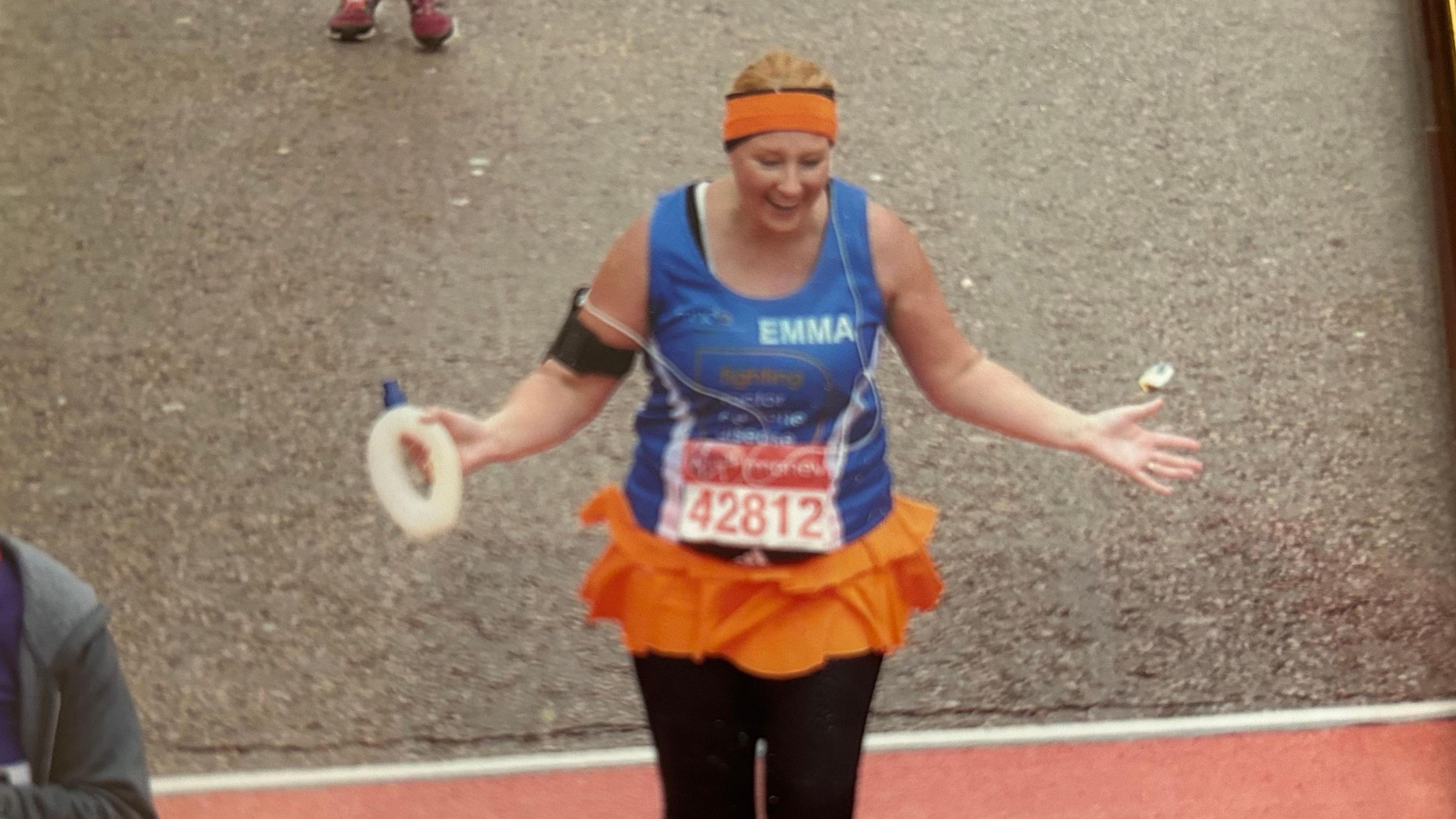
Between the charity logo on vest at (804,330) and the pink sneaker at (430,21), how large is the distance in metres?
0.85

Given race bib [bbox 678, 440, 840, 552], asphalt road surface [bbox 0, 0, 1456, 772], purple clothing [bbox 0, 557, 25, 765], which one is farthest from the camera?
asphalt road surface [bbox 0, 0, 1456, 772]

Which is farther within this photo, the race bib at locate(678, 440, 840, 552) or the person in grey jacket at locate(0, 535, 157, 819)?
the race bib at locate(678, 440, 840, 552)

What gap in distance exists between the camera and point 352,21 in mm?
2148

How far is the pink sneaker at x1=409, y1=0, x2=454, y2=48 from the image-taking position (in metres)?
2.14

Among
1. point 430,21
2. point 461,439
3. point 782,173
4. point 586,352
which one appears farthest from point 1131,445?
point 430,21

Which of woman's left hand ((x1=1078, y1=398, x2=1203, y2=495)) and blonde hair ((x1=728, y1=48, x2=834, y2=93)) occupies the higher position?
blonde hair ((x1=728, y1=48, x2=834, y2=93))

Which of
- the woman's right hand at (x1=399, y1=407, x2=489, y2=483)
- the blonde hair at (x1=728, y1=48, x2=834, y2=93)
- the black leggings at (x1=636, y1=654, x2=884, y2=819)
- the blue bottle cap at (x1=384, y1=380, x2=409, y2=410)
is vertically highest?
the blonde hair at (x1=728, y1=48, x2=834, y2=93)

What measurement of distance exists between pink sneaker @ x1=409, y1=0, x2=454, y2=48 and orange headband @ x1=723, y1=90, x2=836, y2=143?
0.76m

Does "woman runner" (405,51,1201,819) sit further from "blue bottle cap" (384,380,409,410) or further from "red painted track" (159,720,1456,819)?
"red painted track" (159,720,1456,819)

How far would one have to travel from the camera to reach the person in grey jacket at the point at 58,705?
4.95ft

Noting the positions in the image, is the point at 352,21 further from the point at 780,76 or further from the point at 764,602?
the point at 764,602

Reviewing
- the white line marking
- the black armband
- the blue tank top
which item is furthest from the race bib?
the white line marking

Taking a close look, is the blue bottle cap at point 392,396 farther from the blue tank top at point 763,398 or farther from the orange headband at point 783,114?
the orange headband at point 783,114

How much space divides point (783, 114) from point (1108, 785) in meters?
1.14
